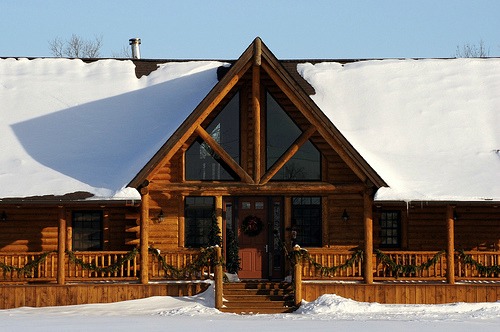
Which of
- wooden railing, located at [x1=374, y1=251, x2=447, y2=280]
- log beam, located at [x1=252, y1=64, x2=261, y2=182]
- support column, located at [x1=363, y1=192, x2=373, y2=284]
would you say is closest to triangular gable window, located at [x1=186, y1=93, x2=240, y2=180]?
log beam, located at [x1=252, y1=64, x2=261, y2=182]

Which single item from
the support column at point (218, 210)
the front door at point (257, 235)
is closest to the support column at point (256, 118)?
the support column at point (218, 210)

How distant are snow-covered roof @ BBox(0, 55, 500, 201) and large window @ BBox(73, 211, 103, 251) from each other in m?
1.59

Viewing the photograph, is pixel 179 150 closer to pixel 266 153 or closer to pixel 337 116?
pixel 266 153

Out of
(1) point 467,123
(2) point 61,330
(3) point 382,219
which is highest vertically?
(1) point 467,123

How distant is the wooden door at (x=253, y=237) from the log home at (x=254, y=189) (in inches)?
1.5

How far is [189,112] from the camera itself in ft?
120

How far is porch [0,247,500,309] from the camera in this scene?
33656mm

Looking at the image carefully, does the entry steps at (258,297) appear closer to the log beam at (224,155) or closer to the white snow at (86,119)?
the log beam at (224,155)

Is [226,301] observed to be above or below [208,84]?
below

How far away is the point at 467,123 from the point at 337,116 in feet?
12.4

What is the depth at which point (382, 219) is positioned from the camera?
36.1 metres

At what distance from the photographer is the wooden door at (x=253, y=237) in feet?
116

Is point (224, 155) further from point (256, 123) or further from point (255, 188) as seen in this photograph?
point (255, 188)

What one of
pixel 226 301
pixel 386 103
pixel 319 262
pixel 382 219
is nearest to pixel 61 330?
pixel 226 301
